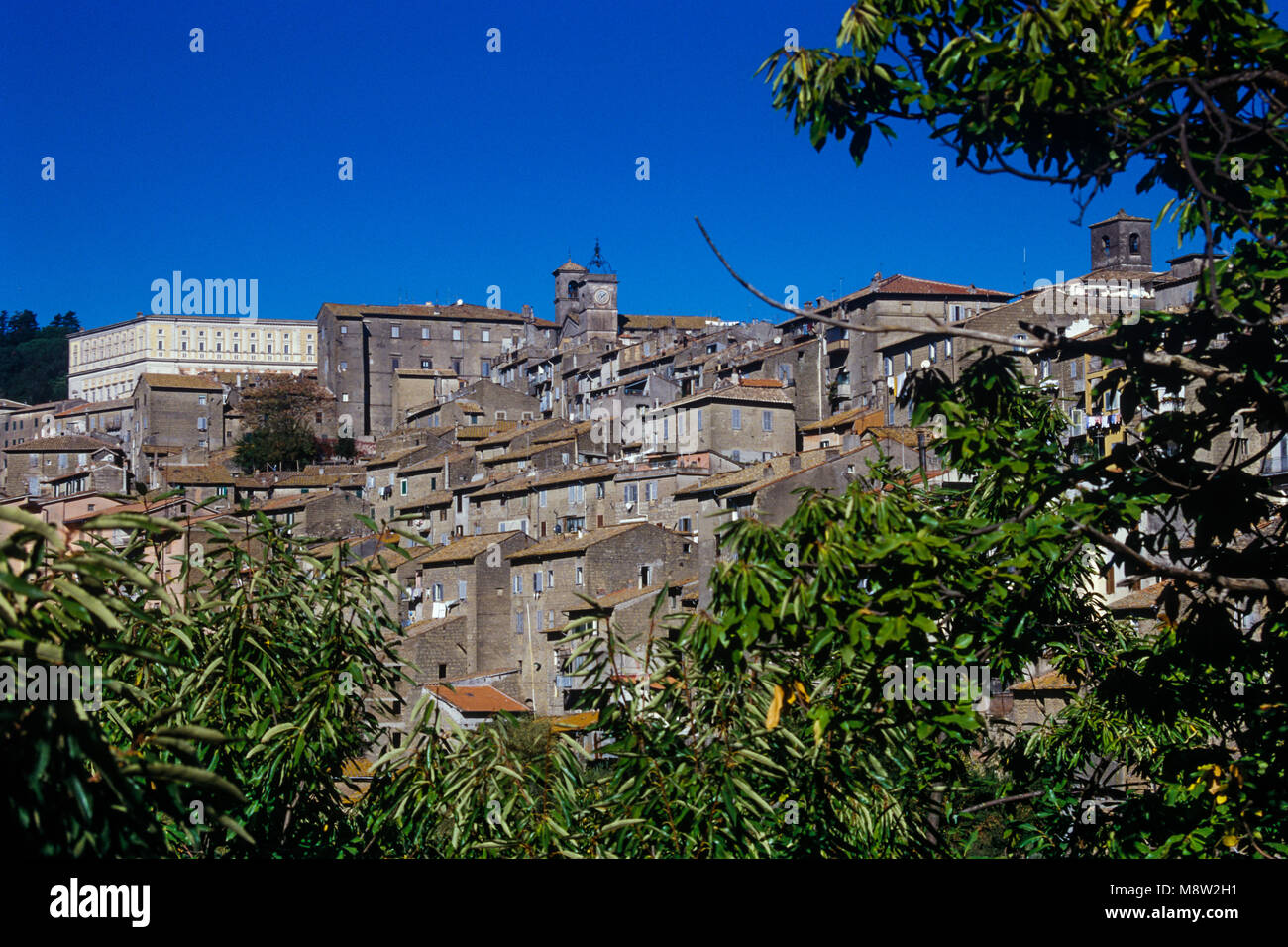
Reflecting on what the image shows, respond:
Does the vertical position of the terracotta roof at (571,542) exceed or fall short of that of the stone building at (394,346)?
it falls short

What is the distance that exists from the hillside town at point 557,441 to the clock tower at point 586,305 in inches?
8.1

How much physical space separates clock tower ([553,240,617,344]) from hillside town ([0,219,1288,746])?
0.21 metres

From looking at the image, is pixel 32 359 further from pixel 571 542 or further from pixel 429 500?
pixel 571 542

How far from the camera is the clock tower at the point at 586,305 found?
9581 centimetres

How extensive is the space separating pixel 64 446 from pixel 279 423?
13266 mm

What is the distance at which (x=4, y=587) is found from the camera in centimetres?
409

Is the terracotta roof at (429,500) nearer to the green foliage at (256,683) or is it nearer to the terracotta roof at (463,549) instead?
the terracotta roof at (463,549)

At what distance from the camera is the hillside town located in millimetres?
43000

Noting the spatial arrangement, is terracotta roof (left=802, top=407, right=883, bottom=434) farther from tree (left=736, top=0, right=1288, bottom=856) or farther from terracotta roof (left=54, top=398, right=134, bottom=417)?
terracotta roof (left=54, top=398, right=134, bottom=417)

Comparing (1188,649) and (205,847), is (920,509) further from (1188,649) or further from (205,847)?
(205,847)

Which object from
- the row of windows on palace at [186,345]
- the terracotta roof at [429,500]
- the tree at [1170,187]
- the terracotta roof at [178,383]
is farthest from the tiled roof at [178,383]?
the tree at [1170,187]

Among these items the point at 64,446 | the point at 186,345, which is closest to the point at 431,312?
the point at 64,446
